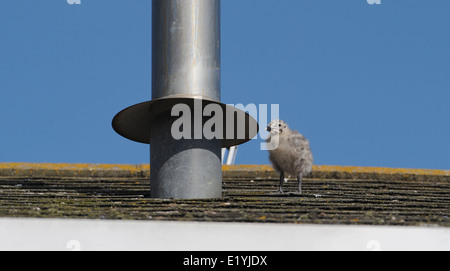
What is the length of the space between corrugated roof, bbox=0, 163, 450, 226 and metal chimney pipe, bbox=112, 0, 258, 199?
23cm

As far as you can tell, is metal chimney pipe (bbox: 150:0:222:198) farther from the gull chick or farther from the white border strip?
the white border strip

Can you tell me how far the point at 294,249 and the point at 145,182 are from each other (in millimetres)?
3575

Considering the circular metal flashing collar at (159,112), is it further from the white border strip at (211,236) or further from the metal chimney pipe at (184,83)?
the white border strip at (211,236)

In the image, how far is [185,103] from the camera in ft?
17.9

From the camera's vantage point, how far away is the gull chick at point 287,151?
20.7 ft

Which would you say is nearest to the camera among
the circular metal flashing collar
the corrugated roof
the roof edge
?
the corrugated roof

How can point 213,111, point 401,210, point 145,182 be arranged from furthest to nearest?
point 145,182 < point 213,111 < point 401,210

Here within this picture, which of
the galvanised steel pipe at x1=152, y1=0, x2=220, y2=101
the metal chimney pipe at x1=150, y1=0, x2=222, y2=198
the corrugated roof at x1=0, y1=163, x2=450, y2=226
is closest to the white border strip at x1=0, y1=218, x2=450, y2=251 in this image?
the corrugated roof at x1=0, y1=163, x2=450, y2=226

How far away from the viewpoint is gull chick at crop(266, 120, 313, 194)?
20.7 feet

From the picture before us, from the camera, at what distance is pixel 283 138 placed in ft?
20.9

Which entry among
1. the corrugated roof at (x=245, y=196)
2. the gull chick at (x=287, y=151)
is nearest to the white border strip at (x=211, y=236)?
the corrugated roof at (x=245, y=196)

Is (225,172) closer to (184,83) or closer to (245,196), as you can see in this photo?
(245,196)

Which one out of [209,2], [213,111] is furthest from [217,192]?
[209,2]
